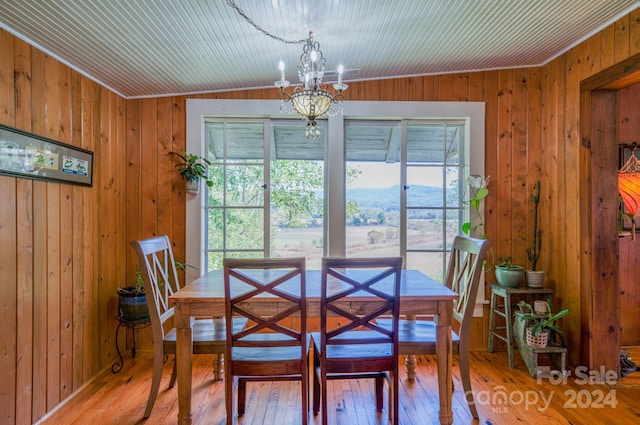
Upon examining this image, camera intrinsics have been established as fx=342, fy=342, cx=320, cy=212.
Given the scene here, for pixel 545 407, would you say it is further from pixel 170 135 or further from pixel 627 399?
pixel 170 135

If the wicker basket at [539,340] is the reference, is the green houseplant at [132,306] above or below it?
above

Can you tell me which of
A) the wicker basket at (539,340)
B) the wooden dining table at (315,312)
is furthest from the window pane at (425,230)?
the wooden dining table at (315,312)

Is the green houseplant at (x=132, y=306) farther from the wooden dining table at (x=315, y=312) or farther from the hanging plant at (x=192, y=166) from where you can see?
the hanging plant at (x=192, y=166)

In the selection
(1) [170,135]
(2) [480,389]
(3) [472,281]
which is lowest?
(2) [480,389]

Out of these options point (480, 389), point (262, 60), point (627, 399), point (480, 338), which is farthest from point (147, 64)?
point (627, 399)

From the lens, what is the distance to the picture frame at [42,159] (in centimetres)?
182

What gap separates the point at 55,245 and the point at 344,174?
2215 mm

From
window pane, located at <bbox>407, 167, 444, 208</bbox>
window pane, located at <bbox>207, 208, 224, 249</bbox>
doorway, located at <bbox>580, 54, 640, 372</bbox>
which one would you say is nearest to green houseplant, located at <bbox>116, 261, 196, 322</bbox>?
window pane, located at <bbox>207, 208, 224, 249</bbox>

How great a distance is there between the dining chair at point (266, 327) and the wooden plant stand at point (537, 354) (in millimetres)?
1843

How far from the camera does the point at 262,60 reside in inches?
101

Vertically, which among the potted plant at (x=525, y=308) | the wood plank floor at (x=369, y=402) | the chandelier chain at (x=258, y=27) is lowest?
the wood plank floor at (x=369, y=402)

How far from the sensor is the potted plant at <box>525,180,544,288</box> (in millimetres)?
2824

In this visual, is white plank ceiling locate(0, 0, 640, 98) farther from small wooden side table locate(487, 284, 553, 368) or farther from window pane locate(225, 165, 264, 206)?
small wooden side table locate(487, 284, 553, 368)

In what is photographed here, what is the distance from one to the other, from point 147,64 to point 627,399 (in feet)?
13.2
